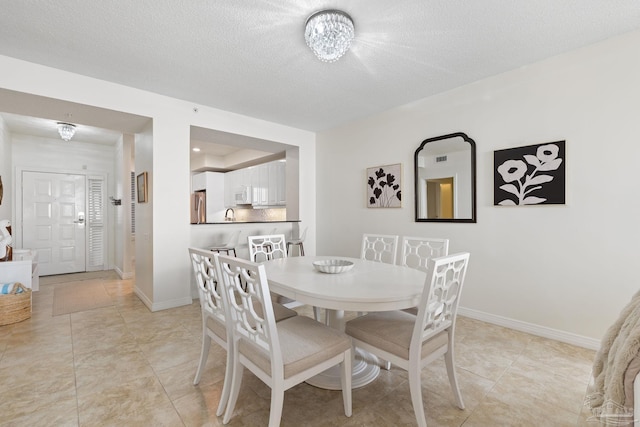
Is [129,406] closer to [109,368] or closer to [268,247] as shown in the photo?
[109,368]

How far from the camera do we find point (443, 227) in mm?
3303

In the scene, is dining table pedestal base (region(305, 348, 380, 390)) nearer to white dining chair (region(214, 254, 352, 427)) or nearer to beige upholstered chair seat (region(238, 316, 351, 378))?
white dining chair (region(214, 254, 352, 427))

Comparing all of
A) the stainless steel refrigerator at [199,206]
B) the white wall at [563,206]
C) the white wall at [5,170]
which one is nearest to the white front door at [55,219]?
the white wall at [5,170]

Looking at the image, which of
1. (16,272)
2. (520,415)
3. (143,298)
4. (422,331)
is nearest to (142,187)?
(143,298)

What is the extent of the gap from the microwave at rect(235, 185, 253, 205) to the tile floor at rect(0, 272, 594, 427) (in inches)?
139

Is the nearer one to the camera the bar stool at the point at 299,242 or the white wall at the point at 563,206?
the white wall at the point at 563,206

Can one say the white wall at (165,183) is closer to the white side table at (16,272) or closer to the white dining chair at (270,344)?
the white side table at (16,272)

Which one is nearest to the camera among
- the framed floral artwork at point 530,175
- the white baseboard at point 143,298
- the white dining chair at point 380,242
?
the framed floral artwork at point 530,175

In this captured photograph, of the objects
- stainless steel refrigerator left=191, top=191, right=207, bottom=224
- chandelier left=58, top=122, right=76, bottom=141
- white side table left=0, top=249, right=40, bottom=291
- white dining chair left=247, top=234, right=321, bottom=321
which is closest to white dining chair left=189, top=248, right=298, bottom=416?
white dining chair left=247, top=234, right=321, bottom=321

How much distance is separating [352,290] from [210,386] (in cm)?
118

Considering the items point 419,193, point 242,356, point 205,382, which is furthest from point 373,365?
point 419,193

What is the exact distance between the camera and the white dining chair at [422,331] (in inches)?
56.9

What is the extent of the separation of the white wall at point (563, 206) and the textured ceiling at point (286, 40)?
205 millimetres

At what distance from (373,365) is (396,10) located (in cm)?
248
